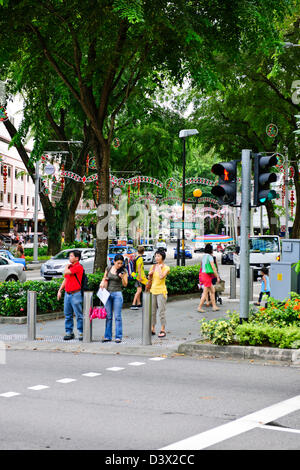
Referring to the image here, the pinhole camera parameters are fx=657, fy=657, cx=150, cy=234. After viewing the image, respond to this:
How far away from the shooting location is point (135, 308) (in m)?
17.8

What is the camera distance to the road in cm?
596

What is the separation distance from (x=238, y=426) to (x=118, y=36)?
13313 millimetres

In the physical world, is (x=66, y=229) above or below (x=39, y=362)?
above

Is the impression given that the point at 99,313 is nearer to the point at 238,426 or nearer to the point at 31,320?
the point at 31,320

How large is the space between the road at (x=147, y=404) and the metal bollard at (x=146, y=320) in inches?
48.5

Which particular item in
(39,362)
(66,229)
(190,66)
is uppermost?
(190,66)

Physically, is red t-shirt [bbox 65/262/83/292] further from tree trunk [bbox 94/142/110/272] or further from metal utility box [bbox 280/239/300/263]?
tree trunk [bbox 94/142/110/272]

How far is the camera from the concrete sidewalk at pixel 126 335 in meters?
11.9

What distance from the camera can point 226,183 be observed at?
11.1 meters

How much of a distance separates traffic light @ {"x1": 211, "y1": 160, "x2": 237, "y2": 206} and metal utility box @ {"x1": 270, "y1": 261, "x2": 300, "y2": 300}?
153 inches
